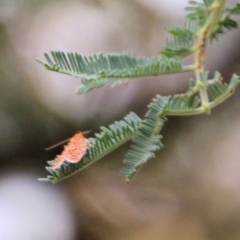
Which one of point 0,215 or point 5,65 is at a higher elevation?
point 5,65

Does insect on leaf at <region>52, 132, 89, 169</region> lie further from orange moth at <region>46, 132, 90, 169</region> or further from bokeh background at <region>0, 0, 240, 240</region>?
bokeh background at <region>0, 0, 240, 240</region>

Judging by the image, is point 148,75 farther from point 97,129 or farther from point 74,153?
point 97,129

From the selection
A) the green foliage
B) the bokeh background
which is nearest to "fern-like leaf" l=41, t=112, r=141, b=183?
the green foliage

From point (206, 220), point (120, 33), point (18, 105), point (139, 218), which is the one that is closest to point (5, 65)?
point (18, 105)

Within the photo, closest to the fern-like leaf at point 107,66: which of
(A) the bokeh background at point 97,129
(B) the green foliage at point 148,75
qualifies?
(B) the green foliage at point 148,75

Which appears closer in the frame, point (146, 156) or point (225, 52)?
point (146, 156)

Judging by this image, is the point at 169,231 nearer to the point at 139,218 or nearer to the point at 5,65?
the point at 139,218

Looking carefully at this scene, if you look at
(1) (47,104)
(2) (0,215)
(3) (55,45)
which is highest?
(3) (55,45)
